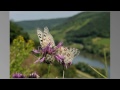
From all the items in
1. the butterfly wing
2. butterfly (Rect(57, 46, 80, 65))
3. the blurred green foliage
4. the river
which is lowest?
the blurred green foliage

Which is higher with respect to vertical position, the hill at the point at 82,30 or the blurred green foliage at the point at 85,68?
the hill at the point at 82,30

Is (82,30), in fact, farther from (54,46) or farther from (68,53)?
(54,46)

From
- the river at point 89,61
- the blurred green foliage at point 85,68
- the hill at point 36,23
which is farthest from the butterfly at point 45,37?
the blurred green foliage at point 85,68

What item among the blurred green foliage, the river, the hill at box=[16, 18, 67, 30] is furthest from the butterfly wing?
the blurred green foliage

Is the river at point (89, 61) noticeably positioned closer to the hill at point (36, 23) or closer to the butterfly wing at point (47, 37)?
the butterfly wing at point (47, 37)

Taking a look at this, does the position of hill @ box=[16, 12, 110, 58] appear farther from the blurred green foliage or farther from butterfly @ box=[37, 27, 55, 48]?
the blurred green foliage

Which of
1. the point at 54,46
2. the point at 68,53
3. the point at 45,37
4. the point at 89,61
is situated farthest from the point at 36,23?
the point at 89,61

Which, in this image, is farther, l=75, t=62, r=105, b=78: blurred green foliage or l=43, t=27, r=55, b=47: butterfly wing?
l=75, t=62, r=105, b=78: blurred green foliage

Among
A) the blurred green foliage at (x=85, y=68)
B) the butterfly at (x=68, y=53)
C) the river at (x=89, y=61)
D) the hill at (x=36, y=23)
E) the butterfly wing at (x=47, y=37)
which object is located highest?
the hill at (x=36, y=23)
